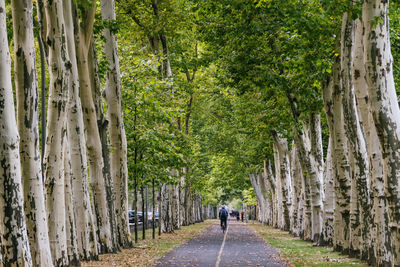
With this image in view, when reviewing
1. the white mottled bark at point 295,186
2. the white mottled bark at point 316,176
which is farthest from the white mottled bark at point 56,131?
the white mottled bark at point 295,186

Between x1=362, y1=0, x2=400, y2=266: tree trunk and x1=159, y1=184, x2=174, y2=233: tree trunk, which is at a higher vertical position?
x1=362, y1=0, x2=400, y2=266: tree trunk

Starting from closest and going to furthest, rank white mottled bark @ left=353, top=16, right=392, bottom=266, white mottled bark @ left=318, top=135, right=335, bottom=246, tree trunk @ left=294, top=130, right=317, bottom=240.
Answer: white mottled bark @ left=353, top=16, right=392, bottom=266
white mottled bark @ left=318, top=135, right=335, bottom=246
tree trunk @ left=294, top=130, right=317, bottom=240

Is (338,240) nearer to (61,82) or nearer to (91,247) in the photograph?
(91,247)

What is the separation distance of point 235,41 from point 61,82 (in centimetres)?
756

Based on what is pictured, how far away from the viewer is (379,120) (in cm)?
894

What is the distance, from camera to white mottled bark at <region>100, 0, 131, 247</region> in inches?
704

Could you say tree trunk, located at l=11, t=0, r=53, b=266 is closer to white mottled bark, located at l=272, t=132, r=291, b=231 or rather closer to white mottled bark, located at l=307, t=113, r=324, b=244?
white mottled bark, located at l=307, t=113, r=324, b=244

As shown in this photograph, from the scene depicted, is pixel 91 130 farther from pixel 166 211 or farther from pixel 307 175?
pixel 166 211

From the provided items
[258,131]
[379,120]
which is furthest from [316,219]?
[379,120]

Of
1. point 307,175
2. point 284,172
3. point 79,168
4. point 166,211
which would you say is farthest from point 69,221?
point 284,172

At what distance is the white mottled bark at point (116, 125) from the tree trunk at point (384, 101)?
32.9 feet

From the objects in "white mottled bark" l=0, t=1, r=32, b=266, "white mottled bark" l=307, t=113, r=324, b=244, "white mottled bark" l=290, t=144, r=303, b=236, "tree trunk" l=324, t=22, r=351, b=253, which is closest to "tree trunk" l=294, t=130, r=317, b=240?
"white mottled bark" l=307, t=113, r=324, b=244

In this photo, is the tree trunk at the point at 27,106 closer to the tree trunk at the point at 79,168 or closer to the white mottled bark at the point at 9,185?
the white mottled bark at the point at 9,185

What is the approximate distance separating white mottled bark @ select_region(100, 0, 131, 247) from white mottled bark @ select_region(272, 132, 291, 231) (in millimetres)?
13250
